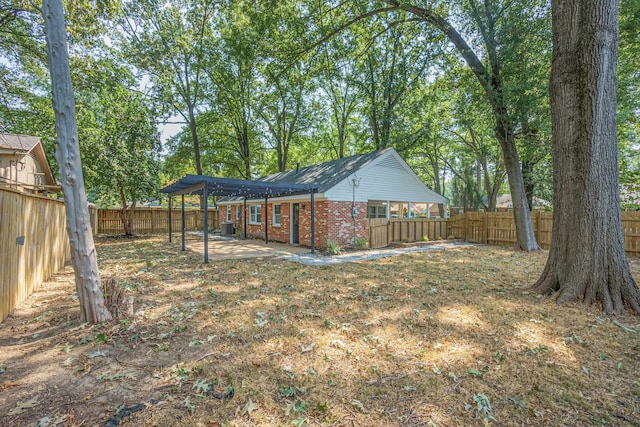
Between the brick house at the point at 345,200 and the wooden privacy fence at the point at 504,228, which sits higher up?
the brick house at the point at 345,200

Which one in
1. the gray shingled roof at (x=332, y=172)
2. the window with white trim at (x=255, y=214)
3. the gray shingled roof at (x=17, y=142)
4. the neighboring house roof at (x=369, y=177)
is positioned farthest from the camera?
the window with white trim at (x=255, y=214)

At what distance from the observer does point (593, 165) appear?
4676 millimetres

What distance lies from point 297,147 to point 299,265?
72.3 ft

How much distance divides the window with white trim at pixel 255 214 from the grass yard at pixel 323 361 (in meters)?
11.4

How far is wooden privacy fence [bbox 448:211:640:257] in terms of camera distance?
989cm

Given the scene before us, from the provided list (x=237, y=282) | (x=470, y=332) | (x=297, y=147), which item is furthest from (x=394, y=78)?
(x=470, y=332)

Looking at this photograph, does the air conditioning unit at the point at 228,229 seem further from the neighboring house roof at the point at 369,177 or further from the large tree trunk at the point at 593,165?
the large tree trunk at the point at 593,165

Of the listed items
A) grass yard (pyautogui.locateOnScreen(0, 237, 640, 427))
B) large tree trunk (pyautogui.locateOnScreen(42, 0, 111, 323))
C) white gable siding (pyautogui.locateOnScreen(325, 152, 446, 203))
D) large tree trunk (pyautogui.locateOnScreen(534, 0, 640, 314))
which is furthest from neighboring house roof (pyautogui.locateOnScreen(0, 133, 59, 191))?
large tree trunk (pyautogui.locateOnScreen(534, 0, 640, 314))

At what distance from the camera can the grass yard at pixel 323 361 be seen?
231 centimetres

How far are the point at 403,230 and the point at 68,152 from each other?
487 inches

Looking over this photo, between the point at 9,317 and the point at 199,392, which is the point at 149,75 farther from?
the point at 199,392

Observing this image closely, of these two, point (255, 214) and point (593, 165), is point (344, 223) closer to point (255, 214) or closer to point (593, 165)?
point (255, 214)

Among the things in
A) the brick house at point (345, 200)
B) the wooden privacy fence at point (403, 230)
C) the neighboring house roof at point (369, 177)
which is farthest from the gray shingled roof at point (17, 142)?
the wooden privacy fence at point (403, 230)

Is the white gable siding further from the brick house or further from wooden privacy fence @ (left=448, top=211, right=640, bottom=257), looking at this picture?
wooden privacy fence @ (left=448, top=211, right=640, bottom=257)
